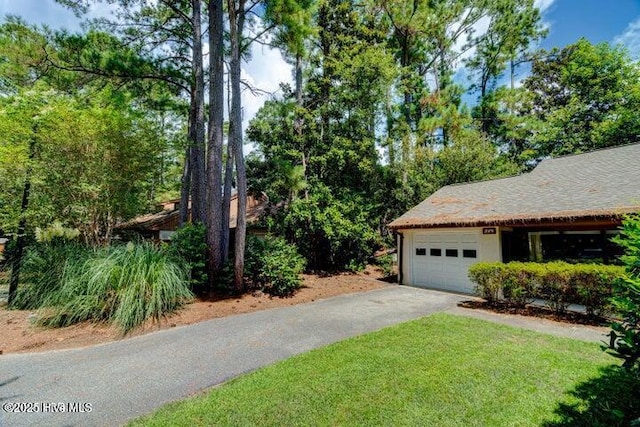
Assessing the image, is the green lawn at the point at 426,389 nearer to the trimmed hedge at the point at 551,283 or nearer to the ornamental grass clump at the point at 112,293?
the trimmed hedge at the point at 551,283

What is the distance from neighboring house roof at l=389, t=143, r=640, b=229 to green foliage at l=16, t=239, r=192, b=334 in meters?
8.32

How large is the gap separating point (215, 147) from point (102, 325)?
5.68 metres

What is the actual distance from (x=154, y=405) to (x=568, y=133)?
27.1 meters

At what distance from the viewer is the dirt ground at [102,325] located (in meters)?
5.25

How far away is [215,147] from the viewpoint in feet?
30.3

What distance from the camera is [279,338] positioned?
5480 mm

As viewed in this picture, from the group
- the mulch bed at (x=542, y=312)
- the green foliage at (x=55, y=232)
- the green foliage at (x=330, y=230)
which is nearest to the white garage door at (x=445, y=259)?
the mulch bed at (x=542, y=312)

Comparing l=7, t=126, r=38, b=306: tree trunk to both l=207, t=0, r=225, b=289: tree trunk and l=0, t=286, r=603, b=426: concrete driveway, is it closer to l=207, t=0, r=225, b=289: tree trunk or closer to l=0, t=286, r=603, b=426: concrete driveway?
l=0, t=286, r=603, b=426: concrete driveway

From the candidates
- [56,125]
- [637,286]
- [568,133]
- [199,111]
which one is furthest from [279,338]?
[568,133]

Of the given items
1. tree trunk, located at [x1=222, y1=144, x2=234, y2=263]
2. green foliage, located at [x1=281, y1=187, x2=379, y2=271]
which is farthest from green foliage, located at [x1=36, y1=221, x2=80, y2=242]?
green foliage, located at [x1=281, y1=187, x2=379, y2=271]

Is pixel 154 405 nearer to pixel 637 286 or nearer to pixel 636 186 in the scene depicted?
pixel 637 286

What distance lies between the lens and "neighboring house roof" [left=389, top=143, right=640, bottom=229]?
7480 millimetres

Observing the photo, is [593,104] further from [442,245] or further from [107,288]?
[107,288]

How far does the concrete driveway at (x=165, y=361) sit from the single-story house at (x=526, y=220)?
298 cm
